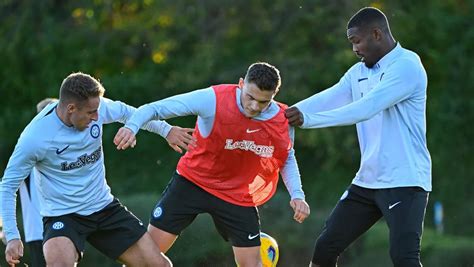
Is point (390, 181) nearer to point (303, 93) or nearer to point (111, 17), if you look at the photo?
point (303, 93)

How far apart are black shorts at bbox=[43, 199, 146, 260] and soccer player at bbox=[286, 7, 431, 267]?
146 centimetres

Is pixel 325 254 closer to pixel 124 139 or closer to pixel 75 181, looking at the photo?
pixel 124 139

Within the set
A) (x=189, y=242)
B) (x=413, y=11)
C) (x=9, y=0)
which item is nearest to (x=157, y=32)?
(x=9, y=0)

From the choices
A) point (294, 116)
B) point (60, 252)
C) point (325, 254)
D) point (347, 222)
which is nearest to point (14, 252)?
point (60, 252)

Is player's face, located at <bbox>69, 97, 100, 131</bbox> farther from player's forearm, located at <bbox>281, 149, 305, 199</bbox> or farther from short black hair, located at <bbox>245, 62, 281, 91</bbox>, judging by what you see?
player's forearm, located at <bbox>281, 149, 305, 199</bbox>

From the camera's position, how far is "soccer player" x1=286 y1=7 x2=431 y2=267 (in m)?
7.41

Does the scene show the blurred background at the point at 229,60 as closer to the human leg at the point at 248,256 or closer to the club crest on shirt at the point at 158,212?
the human leg at the point at 248,256

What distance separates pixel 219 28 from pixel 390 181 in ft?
45.1

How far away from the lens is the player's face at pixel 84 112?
7.40m

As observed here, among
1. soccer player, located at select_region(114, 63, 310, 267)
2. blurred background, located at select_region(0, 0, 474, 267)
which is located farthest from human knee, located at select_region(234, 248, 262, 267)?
blurred background, located at select_region(0, 0, 474, 267)

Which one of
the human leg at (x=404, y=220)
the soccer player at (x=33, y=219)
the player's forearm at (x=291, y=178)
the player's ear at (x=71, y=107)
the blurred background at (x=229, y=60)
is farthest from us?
the blurred background at (x=229, y=60)

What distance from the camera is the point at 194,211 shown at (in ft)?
26.8

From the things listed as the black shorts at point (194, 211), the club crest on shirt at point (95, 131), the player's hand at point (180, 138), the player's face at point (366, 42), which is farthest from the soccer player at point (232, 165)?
the player's face at point (366, 42)

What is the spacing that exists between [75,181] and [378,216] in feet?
7.61
